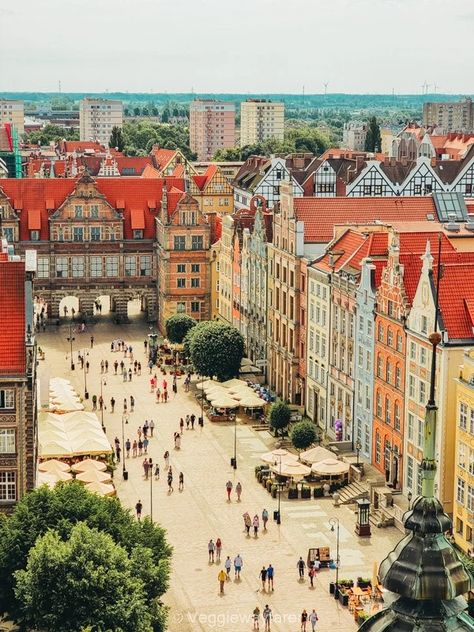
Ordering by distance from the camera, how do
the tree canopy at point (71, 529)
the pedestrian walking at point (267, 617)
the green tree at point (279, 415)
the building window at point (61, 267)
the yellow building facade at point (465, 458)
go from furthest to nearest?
the building window at point (61, 267), the green tree at point (279, 415), the yellow building facade at point (465, 458), the pedestrian walking at point (267, 617), the tree canopy at point (71, 529)

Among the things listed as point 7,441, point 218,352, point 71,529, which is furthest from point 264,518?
point 218,352

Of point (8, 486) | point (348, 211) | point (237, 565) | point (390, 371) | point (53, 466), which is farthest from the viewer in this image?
point (348, 211)

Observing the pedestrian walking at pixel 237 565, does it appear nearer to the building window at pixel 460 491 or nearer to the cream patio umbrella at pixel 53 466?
the building window at pixel 460 491

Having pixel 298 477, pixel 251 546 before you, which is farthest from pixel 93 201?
pixel 251 546

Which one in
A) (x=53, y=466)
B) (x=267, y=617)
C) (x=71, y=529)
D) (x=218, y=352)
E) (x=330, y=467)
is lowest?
(x=267, y=617)

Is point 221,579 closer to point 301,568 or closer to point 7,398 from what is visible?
point 301,568

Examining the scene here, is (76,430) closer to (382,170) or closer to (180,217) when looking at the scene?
(180,217)

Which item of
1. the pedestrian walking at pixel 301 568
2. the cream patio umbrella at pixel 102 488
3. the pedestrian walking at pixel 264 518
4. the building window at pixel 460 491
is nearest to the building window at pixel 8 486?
the cream patio umbrella at pixel 102 488
